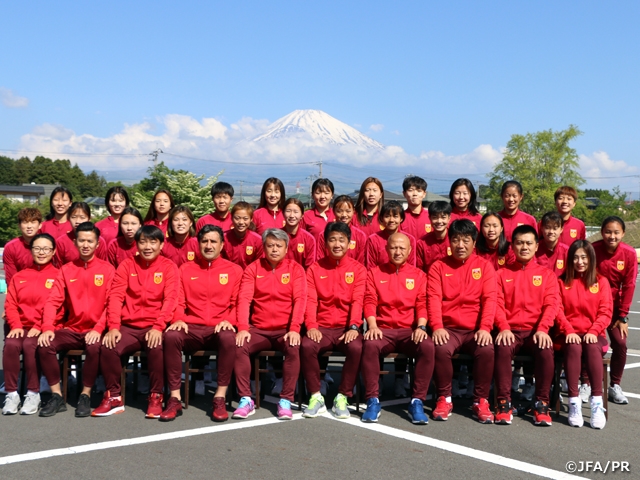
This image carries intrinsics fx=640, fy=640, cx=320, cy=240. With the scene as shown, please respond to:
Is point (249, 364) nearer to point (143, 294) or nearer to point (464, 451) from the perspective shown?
point (143, 294)

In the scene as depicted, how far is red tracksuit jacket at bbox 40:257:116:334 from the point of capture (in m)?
6.02

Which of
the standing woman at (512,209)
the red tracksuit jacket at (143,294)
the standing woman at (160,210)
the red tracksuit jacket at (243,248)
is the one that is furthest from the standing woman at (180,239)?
the standing woman at (512,209)

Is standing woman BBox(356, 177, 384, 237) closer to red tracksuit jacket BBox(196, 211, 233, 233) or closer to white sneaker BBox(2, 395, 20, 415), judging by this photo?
red tracksuit jacket BBox(196, 211, 233, 233)

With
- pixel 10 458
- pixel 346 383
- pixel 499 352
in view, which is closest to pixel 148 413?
pixel 10 458

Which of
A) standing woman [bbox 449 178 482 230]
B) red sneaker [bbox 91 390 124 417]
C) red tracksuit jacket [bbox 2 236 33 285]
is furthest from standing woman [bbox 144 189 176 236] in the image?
→ standing woman [bbox 449 178 482 230]

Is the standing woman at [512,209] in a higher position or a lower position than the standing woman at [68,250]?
higher

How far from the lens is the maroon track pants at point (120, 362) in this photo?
5773 mm

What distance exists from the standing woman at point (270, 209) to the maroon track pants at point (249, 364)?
1636mm

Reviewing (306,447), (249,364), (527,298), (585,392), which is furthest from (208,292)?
(585,392)

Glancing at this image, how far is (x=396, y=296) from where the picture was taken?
609 centimetres

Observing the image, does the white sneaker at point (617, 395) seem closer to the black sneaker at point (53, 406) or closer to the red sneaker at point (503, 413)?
the red sneaker at point (503, 413)

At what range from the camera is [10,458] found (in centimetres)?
457

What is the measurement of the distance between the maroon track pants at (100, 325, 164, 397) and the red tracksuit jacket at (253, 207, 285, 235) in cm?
199

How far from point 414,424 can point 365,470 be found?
1209 millimetres
